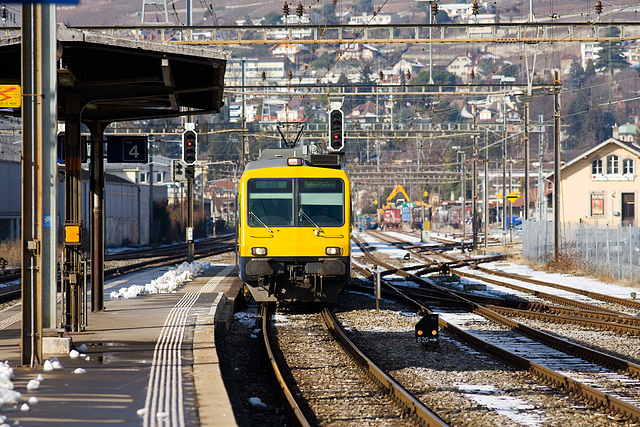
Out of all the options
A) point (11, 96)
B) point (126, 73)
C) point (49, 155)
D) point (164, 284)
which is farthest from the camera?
point (164, 284)

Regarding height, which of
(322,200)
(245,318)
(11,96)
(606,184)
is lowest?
(245,318)

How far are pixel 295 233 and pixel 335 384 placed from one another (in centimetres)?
665

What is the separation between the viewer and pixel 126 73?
13117 mm

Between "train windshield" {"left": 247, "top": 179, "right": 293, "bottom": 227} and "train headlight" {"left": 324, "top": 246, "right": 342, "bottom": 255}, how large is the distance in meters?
0.95

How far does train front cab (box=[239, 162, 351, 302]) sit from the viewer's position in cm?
1641

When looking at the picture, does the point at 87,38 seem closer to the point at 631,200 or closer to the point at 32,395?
the point at 32,395

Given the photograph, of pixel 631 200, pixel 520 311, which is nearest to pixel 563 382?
pixel 520 311

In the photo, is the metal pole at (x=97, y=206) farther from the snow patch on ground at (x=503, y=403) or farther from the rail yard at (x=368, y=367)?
the snow patch on ground at (x=503, y=403)

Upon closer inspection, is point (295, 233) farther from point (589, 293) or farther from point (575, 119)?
point (575, 119)

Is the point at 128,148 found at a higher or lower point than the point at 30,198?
higher

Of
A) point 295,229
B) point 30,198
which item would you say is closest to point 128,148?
point 295,229

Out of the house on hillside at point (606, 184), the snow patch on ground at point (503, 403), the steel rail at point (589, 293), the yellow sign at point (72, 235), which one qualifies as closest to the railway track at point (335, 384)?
the snow patch on ground at point (503, 403)

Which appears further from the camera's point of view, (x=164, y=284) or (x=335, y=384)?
(x=164, y=284)

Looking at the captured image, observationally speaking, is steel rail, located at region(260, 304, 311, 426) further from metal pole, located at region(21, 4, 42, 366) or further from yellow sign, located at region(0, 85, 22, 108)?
yellow sign, located at region(0, 85, 22, 108)
